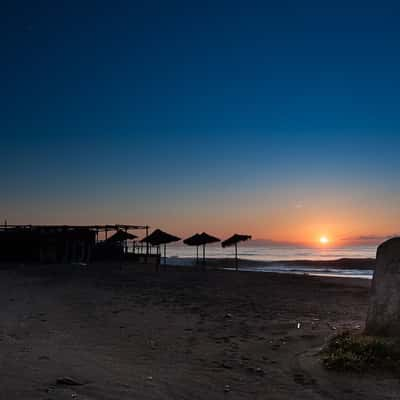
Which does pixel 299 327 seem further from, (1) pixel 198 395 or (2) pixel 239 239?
(2) pixel 239 239

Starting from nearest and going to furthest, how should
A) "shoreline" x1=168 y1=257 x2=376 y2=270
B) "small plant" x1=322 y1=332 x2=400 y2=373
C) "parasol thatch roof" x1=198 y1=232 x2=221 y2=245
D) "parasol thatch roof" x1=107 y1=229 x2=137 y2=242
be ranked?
"small plant" x1=322 y1=332 x2=400 y2=373 → "parasol thatch roof" x1=198 y1=232 x2=221 y2=245 → "parasol thatch roof" x1=107 y1=229 x2=137 y2=242 → "shoreline" x1=168 y1=257 x2=376 y2=270

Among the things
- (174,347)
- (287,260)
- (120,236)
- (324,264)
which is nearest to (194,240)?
(120,236)

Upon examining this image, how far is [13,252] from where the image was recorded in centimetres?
3506

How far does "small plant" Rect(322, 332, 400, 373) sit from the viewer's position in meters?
6.13

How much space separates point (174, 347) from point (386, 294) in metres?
3.49

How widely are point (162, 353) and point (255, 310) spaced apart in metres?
5.55

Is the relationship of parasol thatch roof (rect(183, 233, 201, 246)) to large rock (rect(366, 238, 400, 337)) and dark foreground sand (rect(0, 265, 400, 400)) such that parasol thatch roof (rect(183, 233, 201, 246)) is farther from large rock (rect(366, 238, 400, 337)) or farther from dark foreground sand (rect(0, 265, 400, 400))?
large rock (rect(366, 238, 400, 337))

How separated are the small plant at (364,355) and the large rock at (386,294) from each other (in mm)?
351

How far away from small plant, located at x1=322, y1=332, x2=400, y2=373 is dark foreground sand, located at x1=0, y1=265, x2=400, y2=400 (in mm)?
215

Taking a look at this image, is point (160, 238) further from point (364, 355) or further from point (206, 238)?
point (364, 355)

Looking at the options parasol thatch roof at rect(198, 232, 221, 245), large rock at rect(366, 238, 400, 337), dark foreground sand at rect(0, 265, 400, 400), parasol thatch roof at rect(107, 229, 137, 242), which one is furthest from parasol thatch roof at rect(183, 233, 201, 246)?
large rock at rect(366, 238, 400, 337)

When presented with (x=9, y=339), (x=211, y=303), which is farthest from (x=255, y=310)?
(x=9, y=339)

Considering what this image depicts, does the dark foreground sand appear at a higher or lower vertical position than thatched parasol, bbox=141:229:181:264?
lower

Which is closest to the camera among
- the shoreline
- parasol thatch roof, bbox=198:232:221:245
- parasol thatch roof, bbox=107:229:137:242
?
parasol thatch roof, bbox=198:232:221:245
